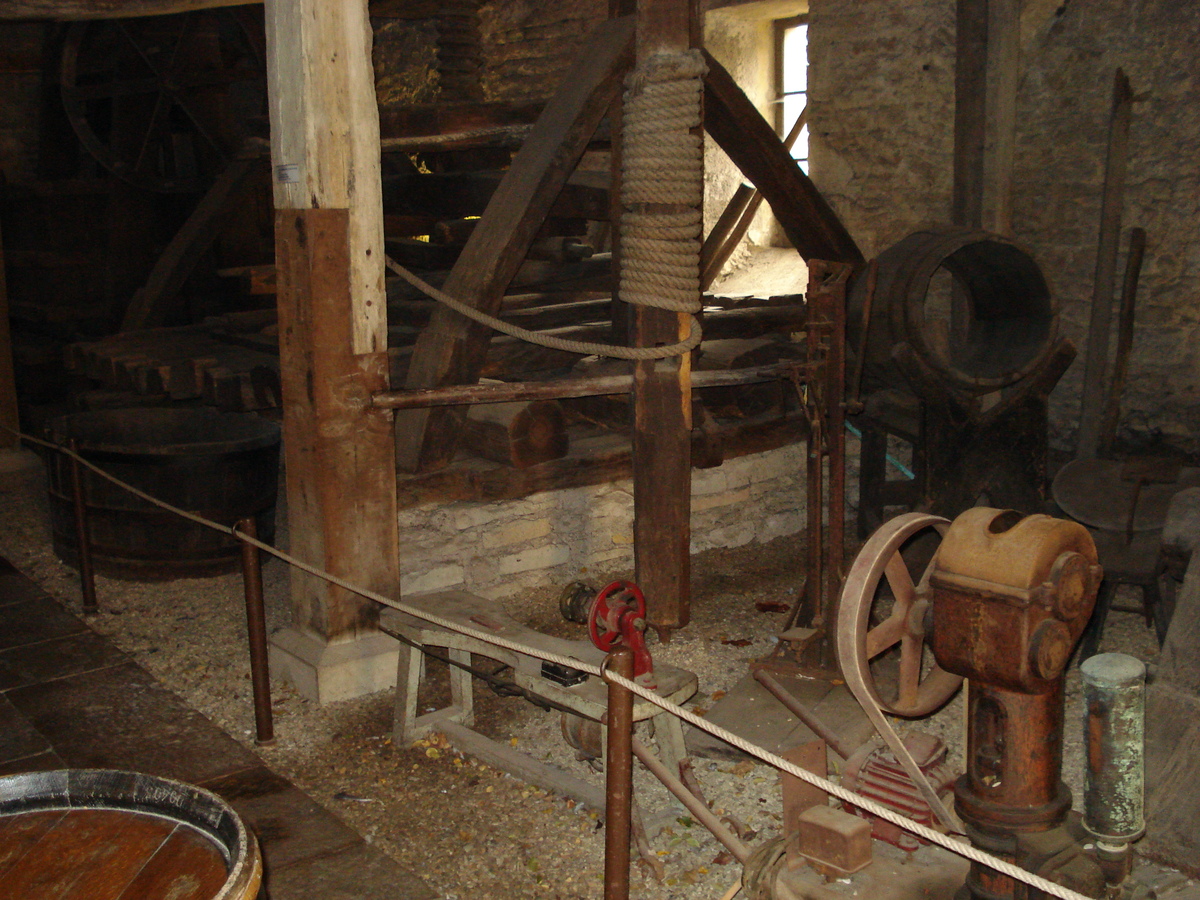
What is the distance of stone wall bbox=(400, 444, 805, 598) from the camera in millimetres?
4957

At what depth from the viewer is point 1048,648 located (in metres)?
2.25

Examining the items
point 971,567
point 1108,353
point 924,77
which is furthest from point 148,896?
point 924,77

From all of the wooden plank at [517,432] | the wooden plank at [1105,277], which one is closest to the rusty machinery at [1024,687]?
the wooden plank at [517,432]

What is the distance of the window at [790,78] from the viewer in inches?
307

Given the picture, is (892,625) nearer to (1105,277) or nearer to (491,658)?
(491,658)

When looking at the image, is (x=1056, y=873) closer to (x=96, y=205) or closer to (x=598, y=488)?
(x=598, y=488)

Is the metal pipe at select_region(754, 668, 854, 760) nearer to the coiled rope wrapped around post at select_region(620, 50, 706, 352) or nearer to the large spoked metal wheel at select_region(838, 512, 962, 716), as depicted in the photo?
the large spoked metal wheel at select_region(838, 512, 962, 716)

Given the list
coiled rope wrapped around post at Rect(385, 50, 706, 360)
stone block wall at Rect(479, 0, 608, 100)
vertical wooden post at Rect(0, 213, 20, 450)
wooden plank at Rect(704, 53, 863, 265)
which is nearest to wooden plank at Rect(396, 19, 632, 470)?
wooden plank at Rect(704, 53, 863, 265)

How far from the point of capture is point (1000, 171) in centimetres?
572

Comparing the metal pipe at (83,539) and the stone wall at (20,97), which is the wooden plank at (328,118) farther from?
the stone wall at (20,97)

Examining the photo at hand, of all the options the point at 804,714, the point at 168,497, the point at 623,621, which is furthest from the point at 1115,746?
the point at 168,497

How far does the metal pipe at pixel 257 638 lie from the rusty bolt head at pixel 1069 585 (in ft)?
8.22

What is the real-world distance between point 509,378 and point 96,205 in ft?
17.5

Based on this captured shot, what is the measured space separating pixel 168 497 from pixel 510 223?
204 cm
